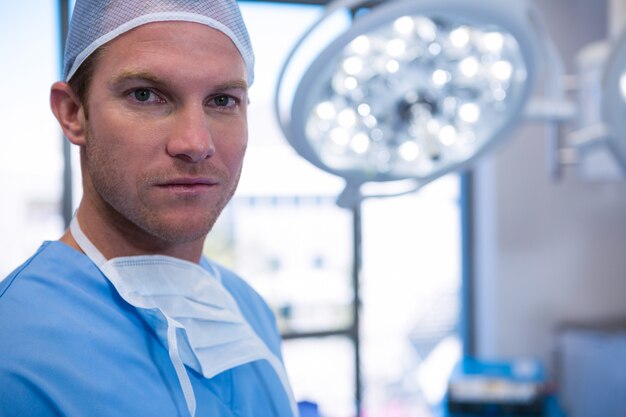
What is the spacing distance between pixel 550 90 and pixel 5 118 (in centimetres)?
209

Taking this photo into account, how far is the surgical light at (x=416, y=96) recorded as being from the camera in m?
1.01

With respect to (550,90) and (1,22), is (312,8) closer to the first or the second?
(1,22)

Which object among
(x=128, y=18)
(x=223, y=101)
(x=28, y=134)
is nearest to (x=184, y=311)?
(x=223, y=101)

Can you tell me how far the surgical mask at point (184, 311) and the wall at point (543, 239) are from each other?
2187 mm

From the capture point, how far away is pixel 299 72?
957 millimetres

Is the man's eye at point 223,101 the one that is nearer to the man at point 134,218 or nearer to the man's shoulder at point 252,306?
the man at point 134,218

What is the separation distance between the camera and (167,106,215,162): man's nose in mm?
762

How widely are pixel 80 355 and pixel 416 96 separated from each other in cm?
75

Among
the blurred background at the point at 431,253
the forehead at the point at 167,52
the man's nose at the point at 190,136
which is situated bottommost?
the blurred background at the point at 431,253

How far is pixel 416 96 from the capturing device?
1.12 meters

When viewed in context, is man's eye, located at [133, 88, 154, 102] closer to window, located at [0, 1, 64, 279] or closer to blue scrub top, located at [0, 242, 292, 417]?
blue scrub top, located at [0, 242, 292, 417]

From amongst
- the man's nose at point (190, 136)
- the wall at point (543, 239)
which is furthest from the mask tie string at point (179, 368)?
the wall at point (543, 239)

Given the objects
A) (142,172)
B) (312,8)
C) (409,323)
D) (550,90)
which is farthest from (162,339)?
(409,323)

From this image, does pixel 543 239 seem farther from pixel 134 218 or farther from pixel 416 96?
pixel 134 218
